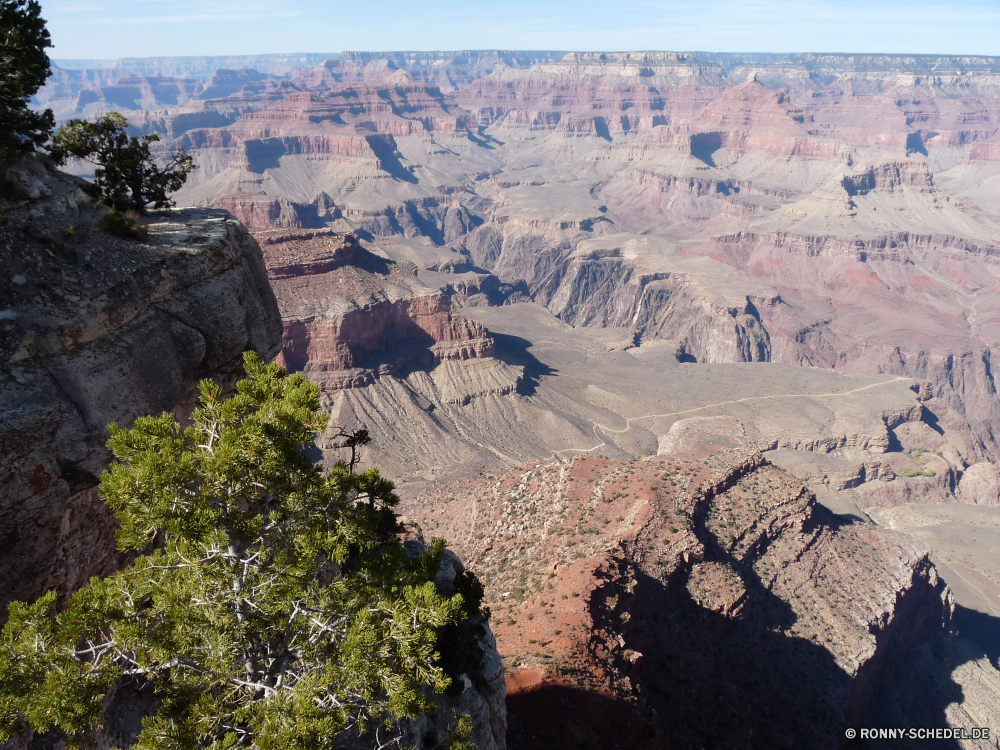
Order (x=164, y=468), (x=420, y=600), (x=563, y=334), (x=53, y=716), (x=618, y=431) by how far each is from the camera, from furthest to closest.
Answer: (x=563, y=334)
(x=618, y=431)
(x=420, y=600)
(x=164, y=468)
(x=53, y=716)

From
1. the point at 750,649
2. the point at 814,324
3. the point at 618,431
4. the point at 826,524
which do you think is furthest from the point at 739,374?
the point at 750,649

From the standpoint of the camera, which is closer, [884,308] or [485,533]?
[485,533]

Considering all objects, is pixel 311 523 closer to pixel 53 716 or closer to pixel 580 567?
pixel 53 716

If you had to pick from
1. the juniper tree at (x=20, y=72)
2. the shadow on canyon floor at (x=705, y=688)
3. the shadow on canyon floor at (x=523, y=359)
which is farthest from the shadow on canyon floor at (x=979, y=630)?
the juniper tree at (x=20, y=72)

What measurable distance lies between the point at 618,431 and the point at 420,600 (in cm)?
7376

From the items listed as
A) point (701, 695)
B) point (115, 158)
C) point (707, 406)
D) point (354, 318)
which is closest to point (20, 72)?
point (115, 158)

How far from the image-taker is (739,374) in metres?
102

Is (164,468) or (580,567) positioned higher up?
(164,468)

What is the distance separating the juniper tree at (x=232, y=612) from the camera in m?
9.38

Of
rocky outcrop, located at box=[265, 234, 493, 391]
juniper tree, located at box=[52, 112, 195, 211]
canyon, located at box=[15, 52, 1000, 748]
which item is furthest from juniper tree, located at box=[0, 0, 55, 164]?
rocky outcrop, located at box=[265, 234, 493, 391]

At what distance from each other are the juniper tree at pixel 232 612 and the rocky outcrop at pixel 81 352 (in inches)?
95.8

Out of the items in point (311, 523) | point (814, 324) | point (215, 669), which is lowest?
point (814, 324)

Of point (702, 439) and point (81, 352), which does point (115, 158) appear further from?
point (702, 439)

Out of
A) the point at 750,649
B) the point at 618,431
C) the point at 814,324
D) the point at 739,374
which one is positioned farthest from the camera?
the point at 814,324
